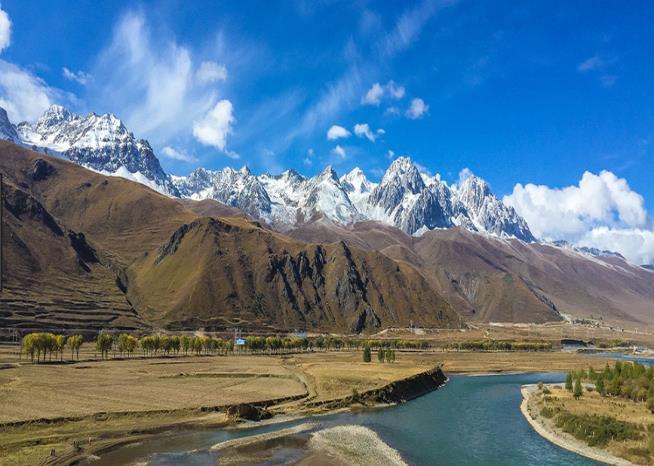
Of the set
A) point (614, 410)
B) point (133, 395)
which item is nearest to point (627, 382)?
point (614, 410)

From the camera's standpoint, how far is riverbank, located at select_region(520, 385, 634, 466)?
62.1 m

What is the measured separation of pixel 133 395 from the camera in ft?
303

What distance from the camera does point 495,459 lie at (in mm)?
63188

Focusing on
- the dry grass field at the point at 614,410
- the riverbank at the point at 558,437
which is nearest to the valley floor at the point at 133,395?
the riverbank at the point at 558,437

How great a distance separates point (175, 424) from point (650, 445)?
5707 centimetres

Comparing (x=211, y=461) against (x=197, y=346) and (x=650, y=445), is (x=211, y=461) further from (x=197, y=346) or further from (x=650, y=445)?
(x=197, y=346)

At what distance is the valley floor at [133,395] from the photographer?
212 ft

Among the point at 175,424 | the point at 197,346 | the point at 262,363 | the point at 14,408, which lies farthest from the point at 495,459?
the point at 197,346

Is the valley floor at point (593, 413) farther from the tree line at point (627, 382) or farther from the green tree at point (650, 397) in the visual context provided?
the tree line at point (627, 382)

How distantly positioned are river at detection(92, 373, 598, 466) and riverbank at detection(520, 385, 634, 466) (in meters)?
1.12

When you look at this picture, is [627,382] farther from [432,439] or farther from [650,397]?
[432,439]

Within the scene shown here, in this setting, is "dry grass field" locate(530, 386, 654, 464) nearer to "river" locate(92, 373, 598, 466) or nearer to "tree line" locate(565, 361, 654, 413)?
"tree line" locate(565, 361, 654, 413)

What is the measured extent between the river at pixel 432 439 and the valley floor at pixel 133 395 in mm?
5192

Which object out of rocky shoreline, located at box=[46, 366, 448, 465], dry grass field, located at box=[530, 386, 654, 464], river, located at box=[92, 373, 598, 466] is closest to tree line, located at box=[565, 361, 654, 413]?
dry grass field, located at box=[530, 386, 654, 464]
